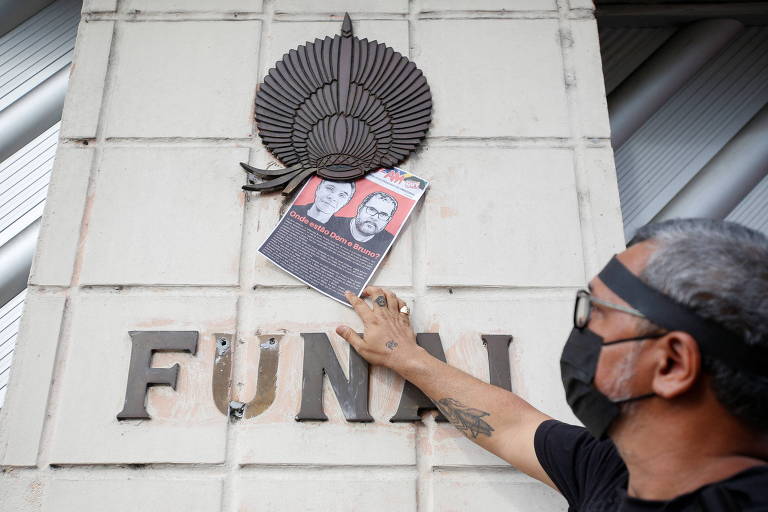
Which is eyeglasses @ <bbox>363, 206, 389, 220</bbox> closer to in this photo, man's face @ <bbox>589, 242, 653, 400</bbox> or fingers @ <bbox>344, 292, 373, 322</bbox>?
fingers @ <bbox>344, 292, 373, 322</bbox>

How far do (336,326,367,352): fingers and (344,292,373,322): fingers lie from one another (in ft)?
0.16

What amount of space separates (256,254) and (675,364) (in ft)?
3.81

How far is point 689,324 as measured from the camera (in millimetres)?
1068

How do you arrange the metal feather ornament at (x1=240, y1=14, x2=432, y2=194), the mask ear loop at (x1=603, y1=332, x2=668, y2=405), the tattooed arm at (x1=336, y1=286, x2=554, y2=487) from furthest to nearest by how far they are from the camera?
1. the metal feather ornament at (x1=240, y1=14, x2=432, y2=194)
2. the tattooed arm at (x1=336, y1=286, x2=554, y2=487)
3. the mask ear loop at (x1=603, y1=332, x2=668, y2=405)

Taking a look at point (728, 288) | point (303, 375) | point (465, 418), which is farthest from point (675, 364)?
point (303, 375)

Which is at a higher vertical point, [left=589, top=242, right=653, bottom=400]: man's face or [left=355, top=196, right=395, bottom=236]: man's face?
[left=355, top=196, right=395, bottom=236]: man's face

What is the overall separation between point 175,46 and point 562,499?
182cm

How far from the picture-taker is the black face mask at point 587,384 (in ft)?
3.82

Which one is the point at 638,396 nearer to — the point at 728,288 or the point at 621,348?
the point at 621,348

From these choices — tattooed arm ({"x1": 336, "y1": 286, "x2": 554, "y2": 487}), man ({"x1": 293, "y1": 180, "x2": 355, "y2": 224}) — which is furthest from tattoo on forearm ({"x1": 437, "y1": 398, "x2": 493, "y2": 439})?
man ({"x1": 293, "y1": 180, "x2": 355, "y2": 224})

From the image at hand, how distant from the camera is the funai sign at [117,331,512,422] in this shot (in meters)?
1.64

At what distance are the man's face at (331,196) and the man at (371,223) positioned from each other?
42mm

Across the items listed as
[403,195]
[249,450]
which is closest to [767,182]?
[403,195]

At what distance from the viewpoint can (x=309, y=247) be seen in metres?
1.80
